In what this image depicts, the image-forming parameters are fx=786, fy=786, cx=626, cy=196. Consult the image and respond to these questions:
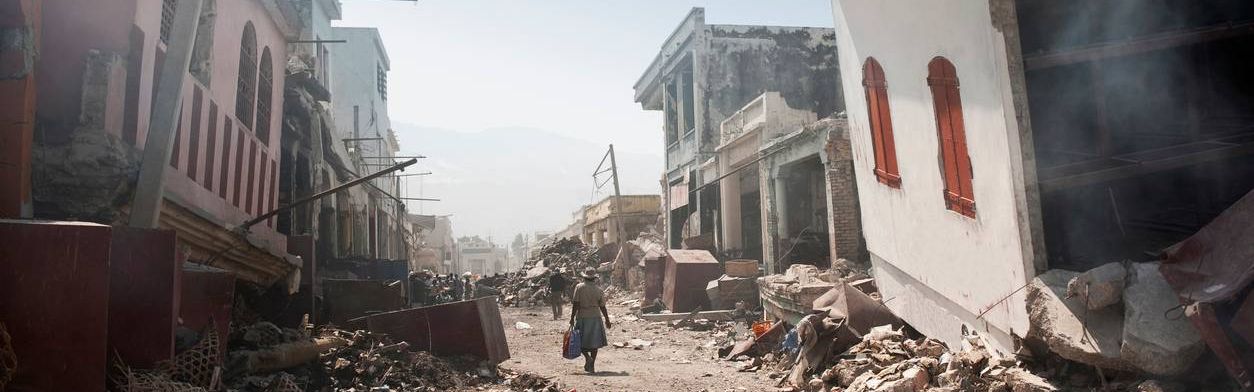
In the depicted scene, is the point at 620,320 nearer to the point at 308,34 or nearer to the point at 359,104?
the point at 308,34

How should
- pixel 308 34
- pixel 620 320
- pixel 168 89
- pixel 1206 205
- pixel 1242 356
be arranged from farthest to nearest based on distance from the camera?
pixel 308 34
pixel 620 320
pixel 168 89
pixel 1206 205
pixel 1242 356

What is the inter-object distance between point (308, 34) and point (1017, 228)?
22.3 metres

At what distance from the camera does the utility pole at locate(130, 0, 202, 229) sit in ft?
20.6

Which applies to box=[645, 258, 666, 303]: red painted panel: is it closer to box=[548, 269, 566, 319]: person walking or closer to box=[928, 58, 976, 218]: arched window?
box=[548, 269, 566, 319]: person walking

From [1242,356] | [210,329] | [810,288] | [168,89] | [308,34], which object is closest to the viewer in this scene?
[1242,356]

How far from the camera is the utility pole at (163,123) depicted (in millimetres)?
6293

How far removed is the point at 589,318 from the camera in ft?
33.5

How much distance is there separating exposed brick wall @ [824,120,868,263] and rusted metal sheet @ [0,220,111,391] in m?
12.7

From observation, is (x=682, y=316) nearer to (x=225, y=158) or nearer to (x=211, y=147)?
(x=225, y=158)

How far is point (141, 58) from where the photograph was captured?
7.04m

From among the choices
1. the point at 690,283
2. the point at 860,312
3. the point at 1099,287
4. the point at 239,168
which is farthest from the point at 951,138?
the point at 690,283

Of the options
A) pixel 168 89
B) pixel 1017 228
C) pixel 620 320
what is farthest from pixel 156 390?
pixel 620 320

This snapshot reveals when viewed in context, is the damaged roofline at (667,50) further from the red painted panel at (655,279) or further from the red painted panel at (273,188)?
the red painted panel at (273,188)

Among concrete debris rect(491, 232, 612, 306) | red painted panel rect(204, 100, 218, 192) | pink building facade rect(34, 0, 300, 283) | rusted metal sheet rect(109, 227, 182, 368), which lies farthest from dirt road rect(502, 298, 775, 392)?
concrete debris rect(491, 232, 612, 306)
